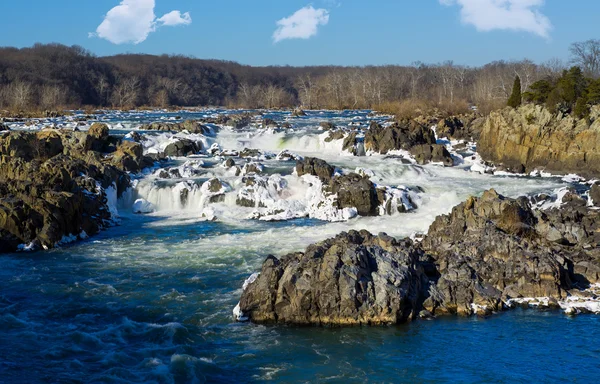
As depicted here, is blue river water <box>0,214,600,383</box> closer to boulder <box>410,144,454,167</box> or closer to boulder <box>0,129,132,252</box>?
boulder <box>0,129,132,252</box>

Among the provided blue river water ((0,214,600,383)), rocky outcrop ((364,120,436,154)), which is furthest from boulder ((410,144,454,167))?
blue river water ((0,214,600,383))

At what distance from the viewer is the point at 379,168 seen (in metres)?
33.5

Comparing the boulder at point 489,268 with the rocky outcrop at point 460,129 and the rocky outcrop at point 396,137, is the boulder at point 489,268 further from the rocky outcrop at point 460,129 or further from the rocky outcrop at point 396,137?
the rocky outcrop at point 460,129

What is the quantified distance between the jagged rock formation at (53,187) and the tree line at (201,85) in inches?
1658

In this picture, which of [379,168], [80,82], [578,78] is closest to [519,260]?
[379,168]

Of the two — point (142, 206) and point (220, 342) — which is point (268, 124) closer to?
point (142, 206)

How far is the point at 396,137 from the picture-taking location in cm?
3962

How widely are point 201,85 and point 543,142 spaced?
102m

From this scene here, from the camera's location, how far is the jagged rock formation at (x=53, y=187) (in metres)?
21.3

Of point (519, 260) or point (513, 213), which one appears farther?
point (513, 213)

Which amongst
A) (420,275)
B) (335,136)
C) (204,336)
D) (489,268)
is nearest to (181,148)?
(335,136)

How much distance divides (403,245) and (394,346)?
191 inches

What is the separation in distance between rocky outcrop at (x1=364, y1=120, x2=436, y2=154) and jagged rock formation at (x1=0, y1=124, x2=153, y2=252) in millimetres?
14936

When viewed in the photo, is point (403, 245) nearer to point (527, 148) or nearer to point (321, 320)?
point (321, 320)
